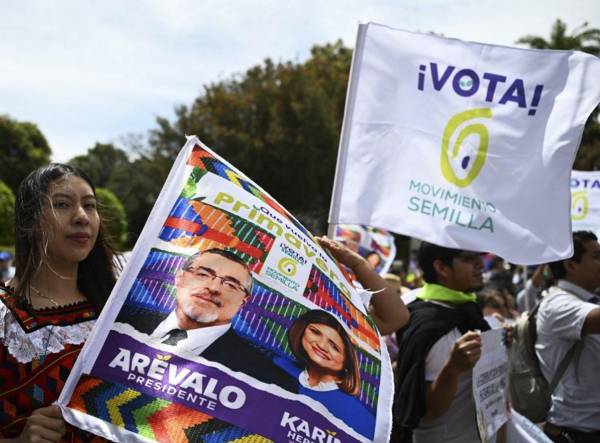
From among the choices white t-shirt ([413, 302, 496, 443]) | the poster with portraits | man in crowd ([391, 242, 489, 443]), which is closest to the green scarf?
man in crowd ([391, 242, 489, 443])

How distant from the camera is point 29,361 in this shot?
1953 millimetres

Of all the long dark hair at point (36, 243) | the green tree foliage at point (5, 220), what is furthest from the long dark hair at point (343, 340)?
the green tree foliage at point (5, 220)

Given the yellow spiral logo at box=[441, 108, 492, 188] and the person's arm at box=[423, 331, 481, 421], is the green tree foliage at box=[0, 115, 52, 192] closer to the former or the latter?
the yellow spiral logo at box=[441, 108, 492, 188]

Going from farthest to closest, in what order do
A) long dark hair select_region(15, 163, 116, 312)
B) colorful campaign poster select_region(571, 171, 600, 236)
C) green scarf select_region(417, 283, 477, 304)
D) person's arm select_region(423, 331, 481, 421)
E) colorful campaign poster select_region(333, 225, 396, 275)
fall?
colorful campaign poster select_region(333, 225, 396, 275) → colorful campaign poster select_region(571, 171, 600, 236) → green scarf select_region(417, 283, 477, 304) → person's arm select_region(423, 331, 481, 421) → long dark hair select_region(15, 163, 116, 312)

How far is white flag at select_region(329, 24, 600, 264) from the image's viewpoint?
320 centimetres

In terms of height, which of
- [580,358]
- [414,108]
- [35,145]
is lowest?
[35,145]

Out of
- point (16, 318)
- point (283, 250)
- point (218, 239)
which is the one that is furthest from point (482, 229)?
point (16, 318)

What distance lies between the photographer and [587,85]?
3.31 metres

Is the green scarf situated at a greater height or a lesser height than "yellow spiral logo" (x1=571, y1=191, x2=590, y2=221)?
lesser

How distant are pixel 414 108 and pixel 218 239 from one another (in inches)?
70.3

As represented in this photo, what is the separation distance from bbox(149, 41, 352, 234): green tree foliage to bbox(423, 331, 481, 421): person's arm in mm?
26176

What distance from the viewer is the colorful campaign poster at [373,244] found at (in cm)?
793

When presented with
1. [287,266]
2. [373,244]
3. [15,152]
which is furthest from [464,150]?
[15,152]

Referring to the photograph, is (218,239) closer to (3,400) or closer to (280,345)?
(280,345)
